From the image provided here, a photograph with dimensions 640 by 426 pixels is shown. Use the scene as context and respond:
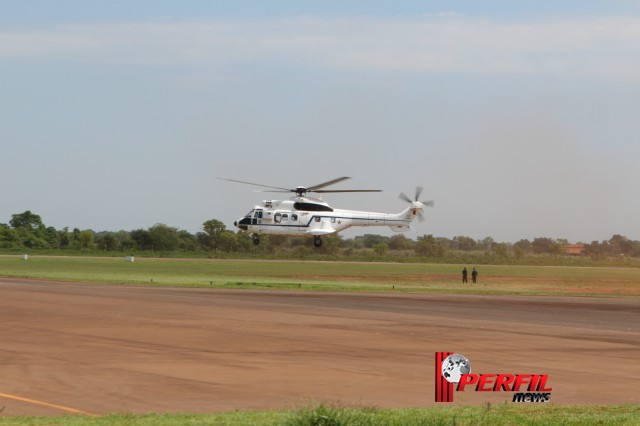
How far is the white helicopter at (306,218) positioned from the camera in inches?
3509

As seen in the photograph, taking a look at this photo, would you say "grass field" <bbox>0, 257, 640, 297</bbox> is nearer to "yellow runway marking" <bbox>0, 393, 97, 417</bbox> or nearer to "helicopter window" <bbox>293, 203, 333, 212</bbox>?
"helicopter window" <bbox>293, 203, 333, 212</bbox>

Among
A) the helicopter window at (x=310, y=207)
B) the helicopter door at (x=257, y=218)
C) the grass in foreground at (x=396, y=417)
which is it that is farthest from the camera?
the helicopter window at (x=310, y=207)

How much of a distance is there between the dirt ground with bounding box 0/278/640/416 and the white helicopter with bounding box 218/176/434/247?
123 feet

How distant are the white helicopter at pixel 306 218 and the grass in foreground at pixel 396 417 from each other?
69547 mm

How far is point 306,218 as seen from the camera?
90.4 meters

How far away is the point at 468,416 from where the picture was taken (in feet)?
53.6

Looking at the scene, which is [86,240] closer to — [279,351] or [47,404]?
[279,351]

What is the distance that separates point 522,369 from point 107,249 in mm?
153768

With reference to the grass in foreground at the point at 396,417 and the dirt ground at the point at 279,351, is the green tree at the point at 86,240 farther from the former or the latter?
the grass in foreground at the point at 396,417

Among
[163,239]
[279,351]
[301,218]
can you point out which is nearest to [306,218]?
[301,218]

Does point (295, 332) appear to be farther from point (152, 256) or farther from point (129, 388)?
point (152, 256)

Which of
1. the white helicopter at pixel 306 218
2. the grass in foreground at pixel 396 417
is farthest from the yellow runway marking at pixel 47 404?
the white helicopter at pixel 306 218

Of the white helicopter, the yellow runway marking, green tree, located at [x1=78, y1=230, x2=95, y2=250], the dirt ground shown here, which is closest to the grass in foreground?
the yellow runway marking

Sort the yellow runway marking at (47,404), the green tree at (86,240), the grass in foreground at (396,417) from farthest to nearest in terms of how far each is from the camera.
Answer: the green tree at (86,240), the yellow runway marking at (47,404), the grass in foreground at (396,417)
